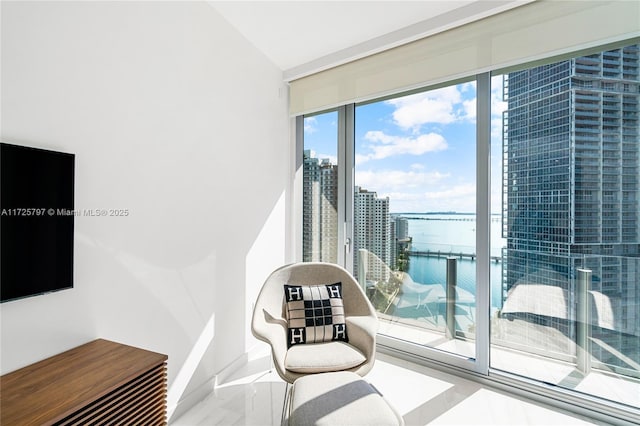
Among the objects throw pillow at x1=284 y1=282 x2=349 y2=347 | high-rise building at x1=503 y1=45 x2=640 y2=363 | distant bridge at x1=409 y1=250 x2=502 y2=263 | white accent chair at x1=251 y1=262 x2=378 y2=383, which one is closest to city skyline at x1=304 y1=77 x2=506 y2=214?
high-rise building at x1=503 y1=45 x2=640 y2=363

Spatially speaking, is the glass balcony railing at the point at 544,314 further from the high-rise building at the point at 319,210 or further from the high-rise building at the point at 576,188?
the high-rise building at the point at 319,210

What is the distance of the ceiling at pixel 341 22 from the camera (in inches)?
89.1

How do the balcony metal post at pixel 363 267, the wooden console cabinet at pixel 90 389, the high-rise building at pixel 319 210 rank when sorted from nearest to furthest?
the wooden console cabinet at pixel 90 389, the balcony metal post at pixel 363 267, the high-rise building at pixel 319 210

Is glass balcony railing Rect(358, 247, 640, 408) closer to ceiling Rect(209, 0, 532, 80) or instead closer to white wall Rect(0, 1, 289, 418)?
white wall Rect(0, 1, 289, 418)

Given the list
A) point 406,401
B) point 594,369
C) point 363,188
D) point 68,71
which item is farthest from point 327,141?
point 594,369

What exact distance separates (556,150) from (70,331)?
3.10 m

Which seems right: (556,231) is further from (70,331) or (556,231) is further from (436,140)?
(70,331)

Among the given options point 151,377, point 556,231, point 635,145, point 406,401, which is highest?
point 635,145

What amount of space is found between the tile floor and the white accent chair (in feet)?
1.43

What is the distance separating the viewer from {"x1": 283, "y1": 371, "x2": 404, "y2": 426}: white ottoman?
4.49 ft

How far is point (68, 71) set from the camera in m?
1.42

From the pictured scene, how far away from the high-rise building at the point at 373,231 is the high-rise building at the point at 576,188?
983mm

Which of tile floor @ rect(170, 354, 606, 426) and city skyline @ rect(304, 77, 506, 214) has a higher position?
city skyline @ rect(304, 77, 506, 214)

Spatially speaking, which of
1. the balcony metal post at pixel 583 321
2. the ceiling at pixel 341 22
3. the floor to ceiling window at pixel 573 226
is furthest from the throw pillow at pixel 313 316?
the ceiling at pixel 341 22
